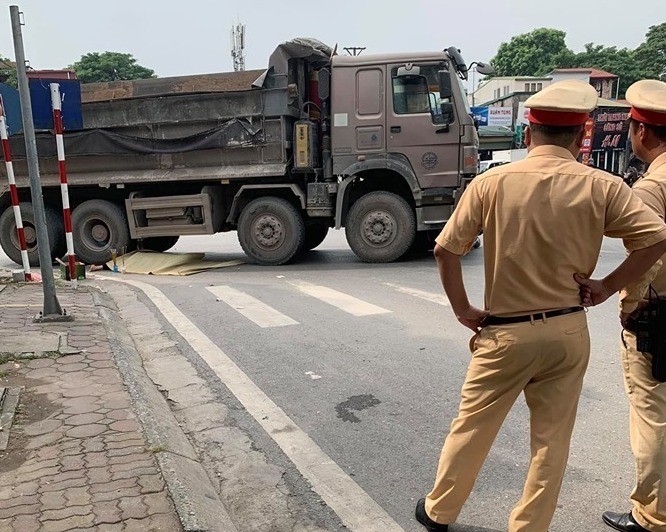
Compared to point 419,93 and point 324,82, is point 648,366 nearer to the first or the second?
point 419,93

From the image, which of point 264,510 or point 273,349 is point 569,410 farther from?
point 273,349

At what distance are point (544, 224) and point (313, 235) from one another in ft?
29.0

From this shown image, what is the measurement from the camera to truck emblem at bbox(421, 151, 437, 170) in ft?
29.1

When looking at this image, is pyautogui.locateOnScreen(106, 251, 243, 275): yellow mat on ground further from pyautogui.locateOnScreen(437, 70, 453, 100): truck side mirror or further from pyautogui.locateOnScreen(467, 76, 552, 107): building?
pyautogui.locateOnScreen(467, 76, 552, 107): building

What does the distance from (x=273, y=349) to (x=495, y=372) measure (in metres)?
3.23

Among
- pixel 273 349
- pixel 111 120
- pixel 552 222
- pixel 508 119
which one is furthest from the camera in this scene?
pixel 508 119

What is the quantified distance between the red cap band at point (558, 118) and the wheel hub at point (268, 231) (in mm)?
7533

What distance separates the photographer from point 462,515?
267 centimetres

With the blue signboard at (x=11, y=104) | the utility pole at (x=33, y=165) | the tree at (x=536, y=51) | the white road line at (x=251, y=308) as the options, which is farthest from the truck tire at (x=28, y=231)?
the tree at (x=536, y=51)

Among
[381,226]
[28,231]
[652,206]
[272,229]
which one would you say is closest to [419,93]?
[381,226]

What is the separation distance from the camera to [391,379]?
4.41 meters

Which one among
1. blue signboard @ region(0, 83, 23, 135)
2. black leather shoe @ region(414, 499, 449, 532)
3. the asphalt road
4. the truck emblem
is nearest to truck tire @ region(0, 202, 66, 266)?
blue signboard @ region(0, 83, 23, 135)

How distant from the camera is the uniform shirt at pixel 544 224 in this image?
2.08 metres

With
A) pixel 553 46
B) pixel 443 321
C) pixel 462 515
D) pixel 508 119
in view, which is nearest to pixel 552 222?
pixel 462 515
